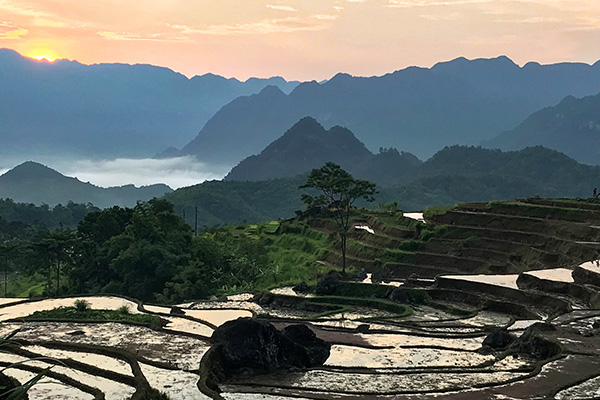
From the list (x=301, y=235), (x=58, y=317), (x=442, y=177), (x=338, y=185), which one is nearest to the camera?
(x=58, y=317)

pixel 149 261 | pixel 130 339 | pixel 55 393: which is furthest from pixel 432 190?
pixel 55 393

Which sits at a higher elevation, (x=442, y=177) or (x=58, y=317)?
(x=442, y=177)

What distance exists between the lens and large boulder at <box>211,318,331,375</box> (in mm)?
20547

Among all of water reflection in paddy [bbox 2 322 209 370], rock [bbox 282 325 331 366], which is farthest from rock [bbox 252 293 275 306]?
rock [bbox 282 325 331 366]

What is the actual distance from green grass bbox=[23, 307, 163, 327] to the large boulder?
715 centimetres

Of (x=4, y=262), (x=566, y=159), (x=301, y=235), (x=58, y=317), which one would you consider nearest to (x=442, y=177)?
(x=566, y=159)

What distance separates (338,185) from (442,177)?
4653 inches

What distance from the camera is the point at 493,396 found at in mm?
17438

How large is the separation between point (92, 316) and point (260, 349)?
434 inches

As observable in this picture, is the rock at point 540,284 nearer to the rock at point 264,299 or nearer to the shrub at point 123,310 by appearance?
the rock at point 264,299

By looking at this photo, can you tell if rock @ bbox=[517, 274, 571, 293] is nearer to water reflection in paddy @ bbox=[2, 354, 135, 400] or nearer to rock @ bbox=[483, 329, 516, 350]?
rock @ bbox=[483, 329, 516, 350]

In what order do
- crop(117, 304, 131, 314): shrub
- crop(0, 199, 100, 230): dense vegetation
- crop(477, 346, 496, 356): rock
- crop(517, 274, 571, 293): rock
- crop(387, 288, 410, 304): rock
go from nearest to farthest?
crop(477, 346, 496, 356): rock, crop(117, 304, 131, 314): shrub, crop(517, 274, 571, 293): rock, crop(387, 288, 410, 304): rock, crop(0, 199, 100, 230): dense vegetation

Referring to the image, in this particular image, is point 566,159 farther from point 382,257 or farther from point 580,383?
point 580,383

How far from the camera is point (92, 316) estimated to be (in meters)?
28.6
